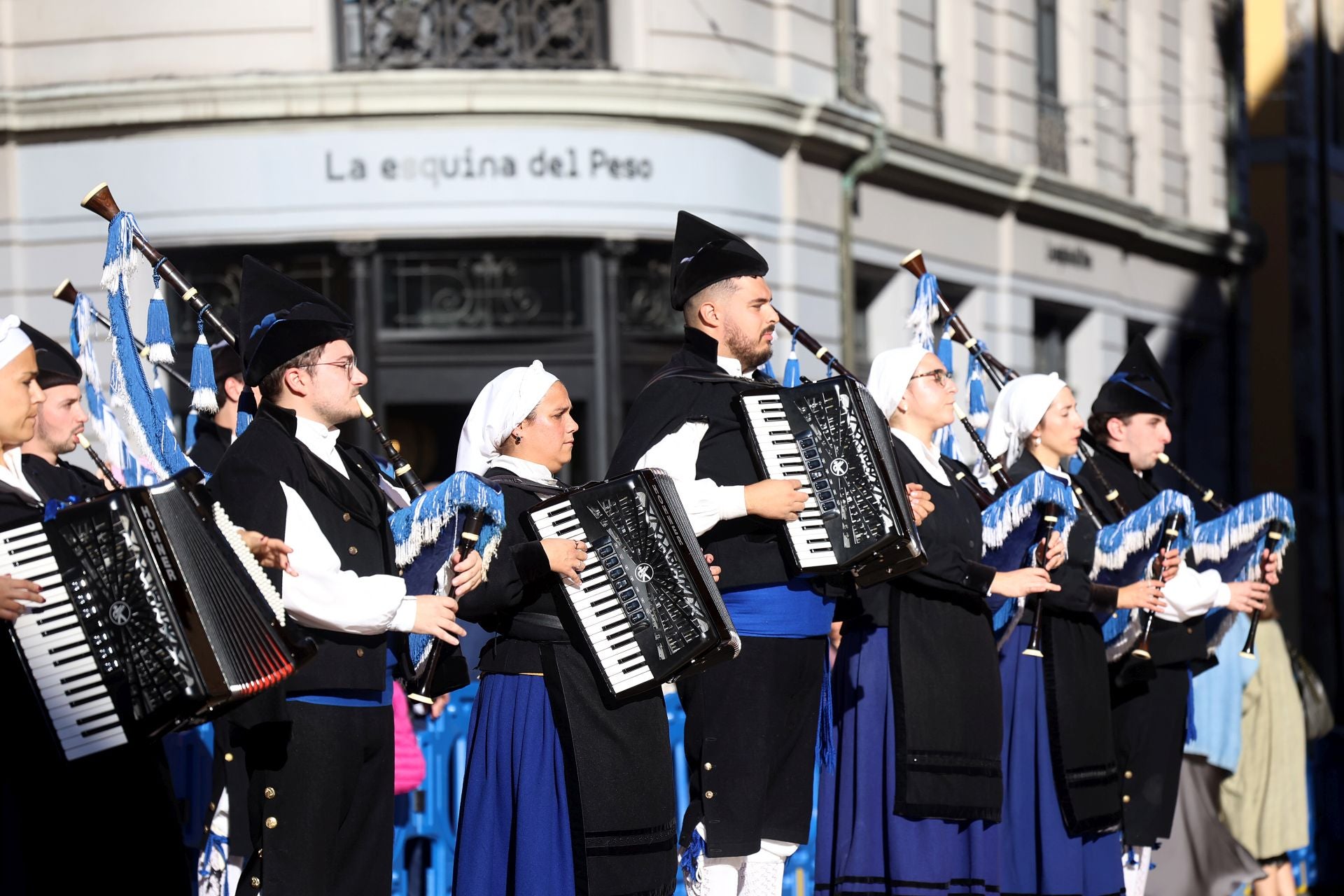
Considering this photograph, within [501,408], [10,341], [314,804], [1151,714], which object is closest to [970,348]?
[1151,714]

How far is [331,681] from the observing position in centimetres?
557

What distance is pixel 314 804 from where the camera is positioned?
5520 mm

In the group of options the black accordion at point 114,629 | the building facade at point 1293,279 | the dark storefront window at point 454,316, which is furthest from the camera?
the building facade at point 1293,279

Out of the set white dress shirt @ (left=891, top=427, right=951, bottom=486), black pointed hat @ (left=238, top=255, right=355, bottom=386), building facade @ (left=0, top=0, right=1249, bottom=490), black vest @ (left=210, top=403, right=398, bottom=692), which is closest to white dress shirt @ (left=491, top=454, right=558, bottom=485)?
black vest @ (left=210, top=403, right=398, bottom=692)

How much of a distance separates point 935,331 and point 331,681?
16.4 feet

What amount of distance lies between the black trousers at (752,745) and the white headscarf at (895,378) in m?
1.09

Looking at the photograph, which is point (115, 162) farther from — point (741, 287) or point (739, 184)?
point (741, 287)

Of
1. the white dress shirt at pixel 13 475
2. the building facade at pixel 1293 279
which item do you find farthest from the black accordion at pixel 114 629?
the building facade at pixel 1293 279

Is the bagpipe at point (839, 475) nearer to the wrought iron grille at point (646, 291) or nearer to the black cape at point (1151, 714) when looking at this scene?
the black cape at point (1151, 714)

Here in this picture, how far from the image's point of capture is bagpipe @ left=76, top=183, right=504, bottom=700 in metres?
5.66

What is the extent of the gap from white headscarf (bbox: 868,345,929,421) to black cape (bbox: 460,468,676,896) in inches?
65.9

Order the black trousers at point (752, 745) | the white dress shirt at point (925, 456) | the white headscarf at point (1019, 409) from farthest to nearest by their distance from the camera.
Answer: the white headscarf at point (1019, 409) < the white dress shirt at point (925, 456) < the black trousers at point (752, 745)

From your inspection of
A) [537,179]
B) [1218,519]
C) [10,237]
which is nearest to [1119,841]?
[1218,519]

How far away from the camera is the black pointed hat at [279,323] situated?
223 inches
